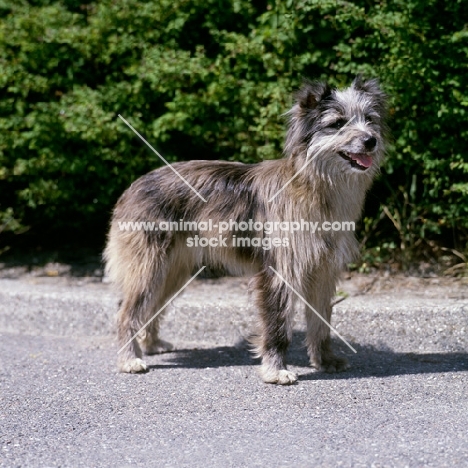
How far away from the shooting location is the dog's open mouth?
16.6ft

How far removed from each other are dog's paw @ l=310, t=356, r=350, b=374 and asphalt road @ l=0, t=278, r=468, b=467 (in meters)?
0.07

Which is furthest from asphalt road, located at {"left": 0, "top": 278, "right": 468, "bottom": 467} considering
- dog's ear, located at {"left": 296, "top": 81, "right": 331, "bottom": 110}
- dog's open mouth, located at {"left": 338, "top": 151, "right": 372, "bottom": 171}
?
dog's ear, located at {"left": 296, "top": 81, "right": 331, "bottom": 110}

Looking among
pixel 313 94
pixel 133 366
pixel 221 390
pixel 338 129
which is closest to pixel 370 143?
pixel 338 129

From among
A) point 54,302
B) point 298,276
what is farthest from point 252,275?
point 54,302

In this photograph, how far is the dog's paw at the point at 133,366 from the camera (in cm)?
553

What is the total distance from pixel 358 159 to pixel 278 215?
2.16ft

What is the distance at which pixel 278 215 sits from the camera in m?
5.31

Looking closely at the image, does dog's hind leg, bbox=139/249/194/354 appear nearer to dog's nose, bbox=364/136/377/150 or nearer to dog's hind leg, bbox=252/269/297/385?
dog's hind leg, bbox=252/269/297/385

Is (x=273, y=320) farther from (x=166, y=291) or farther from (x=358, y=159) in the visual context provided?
(x=358, y=159)

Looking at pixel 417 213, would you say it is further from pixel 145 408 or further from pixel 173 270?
pixel 145 408

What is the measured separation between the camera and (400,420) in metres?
4.32

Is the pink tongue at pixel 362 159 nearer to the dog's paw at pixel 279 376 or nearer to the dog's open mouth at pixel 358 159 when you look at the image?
the dog's open mouth at pixel 358 159

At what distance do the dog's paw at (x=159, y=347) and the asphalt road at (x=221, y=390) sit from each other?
0.07 metres

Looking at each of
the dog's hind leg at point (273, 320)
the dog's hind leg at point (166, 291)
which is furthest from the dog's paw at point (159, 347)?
the dog's hind leg at point (273, 320)
